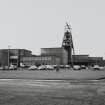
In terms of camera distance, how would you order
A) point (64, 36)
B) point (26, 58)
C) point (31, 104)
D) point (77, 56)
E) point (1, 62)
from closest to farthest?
point (31, 104), point (1, 62), point (26, 58), point (64, 36), point (77, 56)

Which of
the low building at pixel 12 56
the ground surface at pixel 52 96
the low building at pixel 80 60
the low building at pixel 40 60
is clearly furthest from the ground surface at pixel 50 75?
the low building at pixel 80 60

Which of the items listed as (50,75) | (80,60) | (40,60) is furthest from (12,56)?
(50,75)

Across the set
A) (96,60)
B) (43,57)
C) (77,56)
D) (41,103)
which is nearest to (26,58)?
(43,57)

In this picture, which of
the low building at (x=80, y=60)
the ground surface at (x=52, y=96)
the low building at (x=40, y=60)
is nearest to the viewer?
the ground surface at (x=52, y=96)

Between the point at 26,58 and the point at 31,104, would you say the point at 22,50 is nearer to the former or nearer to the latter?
the point at 26,58

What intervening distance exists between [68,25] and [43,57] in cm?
3471

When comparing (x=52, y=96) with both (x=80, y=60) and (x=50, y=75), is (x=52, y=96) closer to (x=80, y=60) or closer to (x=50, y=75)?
(x=50, y=75)

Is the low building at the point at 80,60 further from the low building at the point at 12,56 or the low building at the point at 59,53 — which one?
the low building at the point at 12,56

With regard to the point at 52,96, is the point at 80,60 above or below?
above

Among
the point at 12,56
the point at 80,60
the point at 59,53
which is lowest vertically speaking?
the point at 80,60

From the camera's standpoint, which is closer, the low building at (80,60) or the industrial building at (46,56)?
the industrial building at (46,56)

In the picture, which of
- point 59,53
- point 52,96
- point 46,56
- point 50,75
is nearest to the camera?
point 52,96

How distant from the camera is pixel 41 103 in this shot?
9.66 metres

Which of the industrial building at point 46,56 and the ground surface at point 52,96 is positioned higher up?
the industrial building at point 46,56
